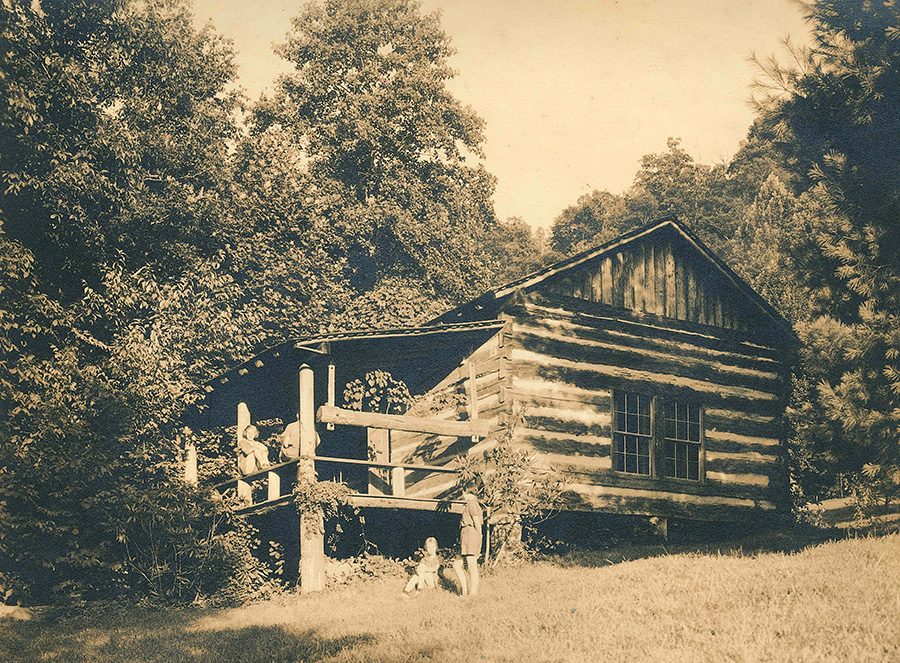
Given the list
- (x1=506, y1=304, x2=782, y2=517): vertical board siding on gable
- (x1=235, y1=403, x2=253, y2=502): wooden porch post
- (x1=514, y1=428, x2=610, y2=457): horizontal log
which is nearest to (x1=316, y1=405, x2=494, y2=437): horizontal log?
(x1=514, y1=428, x2=610, y2=457): horizontal log

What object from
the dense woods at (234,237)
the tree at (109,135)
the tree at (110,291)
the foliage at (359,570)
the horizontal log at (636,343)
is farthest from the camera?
the tree at (109,135)

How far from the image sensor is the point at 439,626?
11758 millimetres

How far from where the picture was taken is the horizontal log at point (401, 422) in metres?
15.2

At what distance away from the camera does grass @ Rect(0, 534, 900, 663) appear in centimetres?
1024

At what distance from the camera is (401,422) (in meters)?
16.0

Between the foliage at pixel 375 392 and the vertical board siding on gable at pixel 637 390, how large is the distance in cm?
266

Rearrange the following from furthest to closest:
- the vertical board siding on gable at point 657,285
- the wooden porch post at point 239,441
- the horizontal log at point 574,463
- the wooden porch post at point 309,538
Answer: the wooden porch post at point 239,441 → the vertical board siding on gable at point 657,285 → the horizontal log at point 574,463 → the wooden porch post at point 309,538

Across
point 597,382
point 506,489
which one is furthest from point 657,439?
point 506,489

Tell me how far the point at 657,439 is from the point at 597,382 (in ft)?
6.18

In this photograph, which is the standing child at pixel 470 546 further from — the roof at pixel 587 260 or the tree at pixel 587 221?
the tree at pixel 587 221

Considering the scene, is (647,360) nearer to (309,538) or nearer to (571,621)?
(309,538)

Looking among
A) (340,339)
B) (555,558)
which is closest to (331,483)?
(340,339)

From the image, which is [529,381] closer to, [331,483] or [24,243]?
[331,483]

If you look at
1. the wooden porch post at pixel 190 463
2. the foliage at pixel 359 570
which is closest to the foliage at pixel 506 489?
the foliage at pixel 359 570
